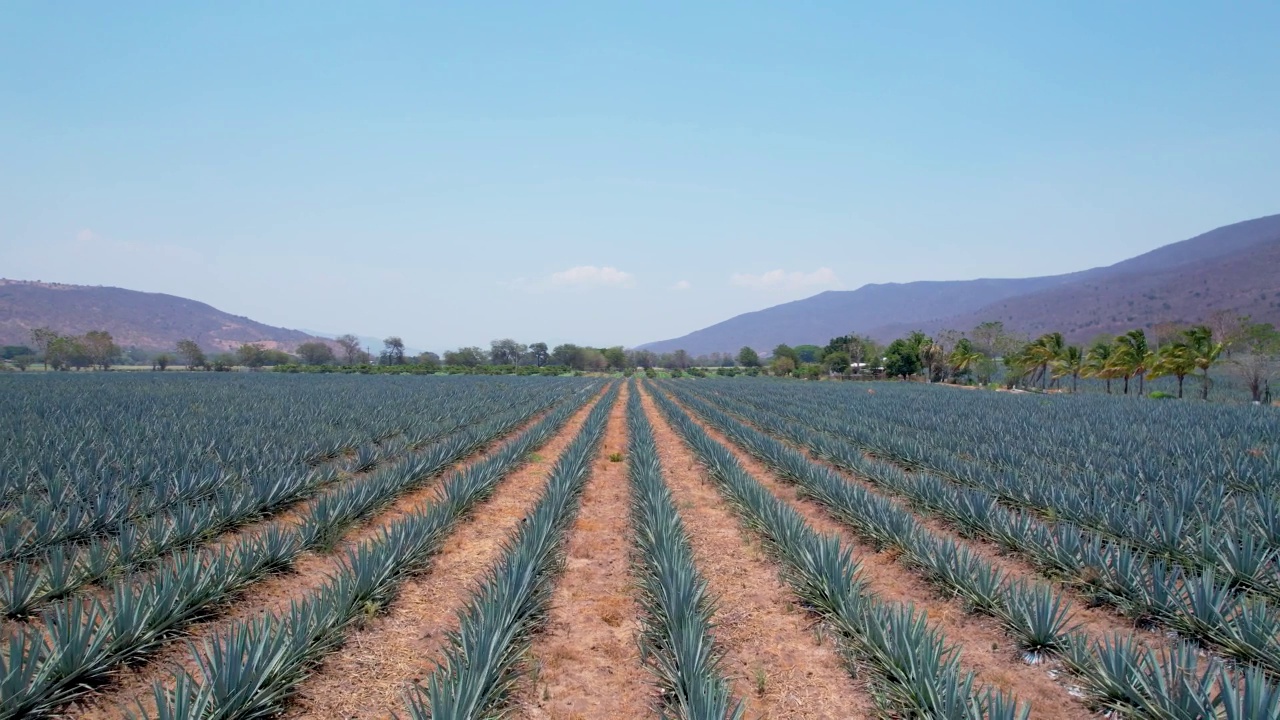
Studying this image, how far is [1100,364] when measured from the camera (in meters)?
37.4

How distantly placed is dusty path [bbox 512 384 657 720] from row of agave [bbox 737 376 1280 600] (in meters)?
4.73

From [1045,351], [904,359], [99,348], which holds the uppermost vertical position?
[99,348]

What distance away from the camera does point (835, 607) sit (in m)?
4.75

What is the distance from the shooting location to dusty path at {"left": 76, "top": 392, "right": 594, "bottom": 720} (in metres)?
3.45

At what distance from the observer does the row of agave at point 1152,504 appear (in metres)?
5.25

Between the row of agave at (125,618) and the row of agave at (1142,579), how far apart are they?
699 centimetres

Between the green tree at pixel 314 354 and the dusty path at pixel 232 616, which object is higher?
the green tree at pixel 314 354

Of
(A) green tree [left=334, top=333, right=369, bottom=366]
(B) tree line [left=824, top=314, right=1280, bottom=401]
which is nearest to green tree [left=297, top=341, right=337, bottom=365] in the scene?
(A) green tree [left=334, top=333, right=369, bottom=366]

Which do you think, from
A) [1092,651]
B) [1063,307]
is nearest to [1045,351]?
[1092,651]

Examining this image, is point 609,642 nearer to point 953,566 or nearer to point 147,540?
point 953,566

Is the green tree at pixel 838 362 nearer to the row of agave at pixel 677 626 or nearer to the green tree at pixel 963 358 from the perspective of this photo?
the green tree at pixel 963 358

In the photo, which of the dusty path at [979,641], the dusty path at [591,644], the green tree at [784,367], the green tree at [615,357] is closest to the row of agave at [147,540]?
the dusty path at [591,644]

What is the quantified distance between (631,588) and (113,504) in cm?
559

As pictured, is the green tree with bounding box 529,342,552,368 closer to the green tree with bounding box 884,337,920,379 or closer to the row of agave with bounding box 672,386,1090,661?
the green tree with bounding box 884,337,920,379
